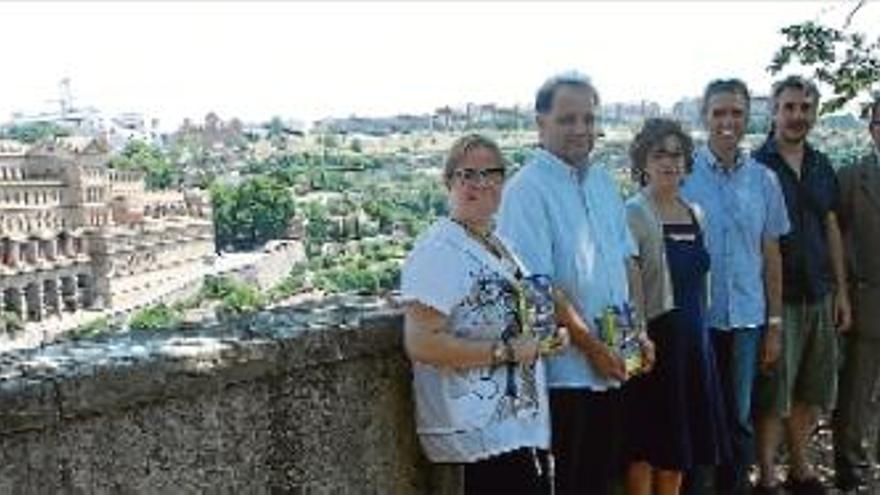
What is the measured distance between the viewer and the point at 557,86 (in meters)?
3.47

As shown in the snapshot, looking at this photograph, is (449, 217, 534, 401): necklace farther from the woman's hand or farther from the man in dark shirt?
the man in dark shirt

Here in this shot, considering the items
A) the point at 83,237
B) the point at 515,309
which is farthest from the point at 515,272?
the point at 83,237

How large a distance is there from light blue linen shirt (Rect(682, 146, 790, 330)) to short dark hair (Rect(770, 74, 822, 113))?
381mm

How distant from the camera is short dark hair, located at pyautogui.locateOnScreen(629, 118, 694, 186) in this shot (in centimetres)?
396

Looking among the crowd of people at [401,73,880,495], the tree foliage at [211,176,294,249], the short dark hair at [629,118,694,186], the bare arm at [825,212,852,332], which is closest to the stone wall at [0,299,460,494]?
the crowd of people at [401,73,880,495]

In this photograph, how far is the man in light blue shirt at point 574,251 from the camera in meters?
3.46

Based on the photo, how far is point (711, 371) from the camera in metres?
4.07

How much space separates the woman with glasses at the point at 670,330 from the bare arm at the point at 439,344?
0.98m

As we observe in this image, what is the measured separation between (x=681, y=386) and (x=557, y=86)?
3.49 feet

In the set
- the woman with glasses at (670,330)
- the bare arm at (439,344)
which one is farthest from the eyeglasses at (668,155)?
the bare arm at (439,344)

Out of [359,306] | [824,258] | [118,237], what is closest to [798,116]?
[824,258]

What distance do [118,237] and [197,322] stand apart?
83032 mm

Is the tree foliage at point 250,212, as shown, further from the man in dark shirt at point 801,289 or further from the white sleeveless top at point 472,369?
the white sleeveless top at point 472,369

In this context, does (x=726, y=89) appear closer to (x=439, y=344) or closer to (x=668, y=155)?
(x=668, y=155)
